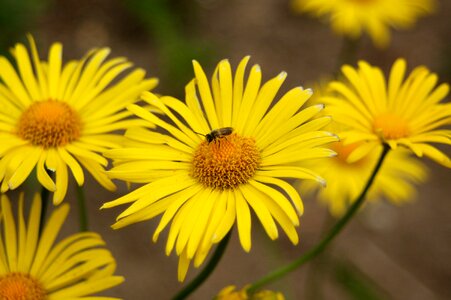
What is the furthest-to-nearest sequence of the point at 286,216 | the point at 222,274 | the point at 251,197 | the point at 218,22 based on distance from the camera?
the point at 218,22 → the point at 222,274 → the point at 251,197 → the point at 286,216

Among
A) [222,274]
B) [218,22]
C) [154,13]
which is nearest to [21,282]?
[222,274]

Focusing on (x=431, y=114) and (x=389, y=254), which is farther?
(x=389, y=254)

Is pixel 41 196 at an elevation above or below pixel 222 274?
Answer: above

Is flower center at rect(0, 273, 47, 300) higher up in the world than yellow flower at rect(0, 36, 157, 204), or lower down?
lower down

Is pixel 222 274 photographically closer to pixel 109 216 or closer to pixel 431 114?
pixel 109 216

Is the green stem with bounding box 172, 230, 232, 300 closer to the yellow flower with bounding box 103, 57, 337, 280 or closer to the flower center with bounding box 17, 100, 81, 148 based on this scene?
the yellow flower with bounding box 103, 57, 337, 280

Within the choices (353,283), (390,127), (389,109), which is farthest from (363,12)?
(390,127)

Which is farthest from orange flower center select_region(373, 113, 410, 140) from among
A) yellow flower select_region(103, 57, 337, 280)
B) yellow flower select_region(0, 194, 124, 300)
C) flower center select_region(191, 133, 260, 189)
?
yellow flower select_region(0, 194, 124, 300)

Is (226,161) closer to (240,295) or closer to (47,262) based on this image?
(240,295)
